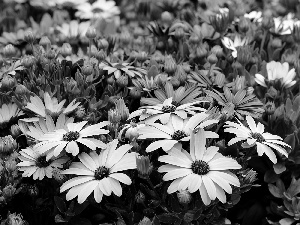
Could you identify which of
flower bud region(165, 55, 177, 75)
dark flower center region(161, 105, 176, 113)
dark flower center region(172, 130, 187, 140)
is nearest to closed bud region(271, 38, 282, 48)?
flower bud region(165, 55, 177, 75)

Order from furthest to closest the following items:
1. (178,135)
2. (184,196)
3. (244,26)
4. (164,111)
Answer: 1. (244,26)
2. (164,111)
3. (178,135)
4. (184,196)

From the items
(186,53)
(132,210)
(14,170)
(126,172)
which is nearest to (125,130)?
(126,172)

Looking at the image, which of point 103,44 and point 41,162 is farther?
point 103,44

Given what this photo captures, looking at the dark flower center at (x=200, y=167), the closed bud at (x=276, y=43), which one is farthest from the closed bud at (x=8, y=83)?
the closed bud at (x=276, y=43)

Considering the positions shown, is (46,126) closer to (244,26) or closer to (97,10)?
(244,26)

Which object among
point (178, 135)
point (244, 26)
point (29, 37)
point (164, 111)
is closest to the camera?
point (178, 135)

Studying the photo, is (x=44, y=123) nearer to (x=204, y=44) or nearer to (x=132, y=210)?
(x=132, y=210)

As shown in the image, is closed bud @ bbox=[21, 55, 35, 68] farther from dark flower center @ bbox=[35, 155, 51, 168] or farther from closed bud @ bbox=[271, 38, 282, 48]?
closed bud @ bbox=[271, 38, 282, 48]

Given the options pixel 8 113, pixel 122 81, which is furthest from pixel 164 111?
pixel 8 113
